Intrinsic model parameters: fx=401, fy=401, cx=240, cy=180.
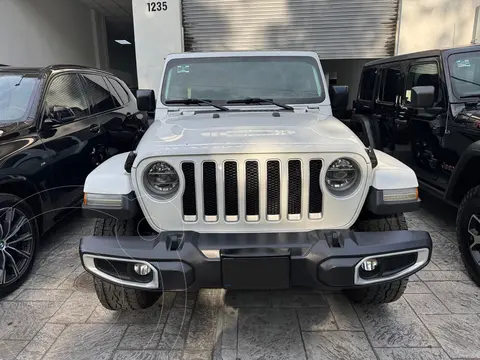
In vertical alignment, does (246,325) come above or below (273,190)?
below

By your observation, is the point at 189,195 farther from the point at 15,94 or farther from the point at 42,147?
the point at 15,94

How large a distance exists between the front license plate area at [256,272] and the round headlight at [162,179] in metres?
0.54

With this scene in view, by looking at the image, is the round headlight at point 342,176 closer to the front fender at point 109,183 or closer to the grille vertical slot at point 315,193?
the grille vertical slot at point 315,193

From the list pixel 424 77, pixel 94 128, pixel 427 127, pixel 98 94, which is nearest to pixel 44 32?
pixel 98 94

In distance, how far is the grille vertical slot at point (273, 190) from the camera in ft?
7.44

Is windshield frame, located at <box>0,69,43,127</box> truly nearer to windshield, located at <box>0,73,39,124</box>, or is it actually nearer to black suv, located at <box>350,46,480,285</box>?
windshield, located at <box>0,73,39,124</box>

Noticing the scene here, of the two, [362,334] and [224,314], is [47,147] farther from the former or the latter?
[362,334]

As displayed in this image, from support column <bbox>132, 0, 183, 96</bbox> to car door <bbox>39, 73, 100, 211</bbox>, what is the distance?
14.6ft

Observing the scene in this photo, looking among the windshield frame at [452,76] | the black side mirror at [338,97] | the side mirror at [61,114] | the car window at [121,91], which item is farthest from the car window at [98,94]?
the windshield frame at [452,76]

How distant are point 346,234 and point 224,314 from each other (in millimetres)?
1198

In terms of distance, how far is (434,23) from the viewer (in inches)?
341

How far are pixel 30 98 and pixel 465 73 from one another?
14.0 ft

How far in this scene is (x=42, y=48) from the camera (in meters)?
10.3

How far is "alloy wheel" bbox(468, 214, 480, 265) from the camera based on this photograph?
327 cm
